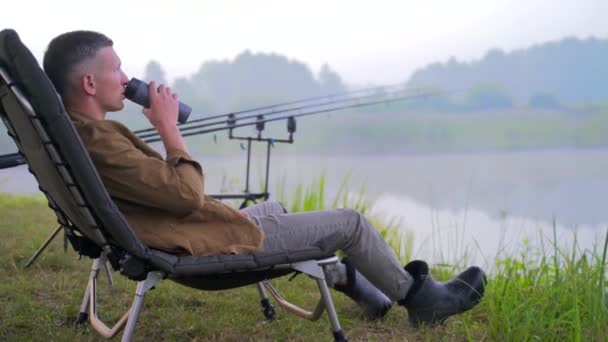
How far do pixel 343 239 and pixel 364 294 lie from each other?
53cm

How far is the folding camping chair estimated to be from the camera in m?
1.69

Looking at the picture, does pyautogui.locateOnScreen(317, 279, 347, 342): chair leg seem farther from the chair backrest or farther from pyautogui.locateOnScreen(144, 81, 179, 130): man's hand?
pyautogui.locateOnScreen(144, 81, 179, 130): man's hand

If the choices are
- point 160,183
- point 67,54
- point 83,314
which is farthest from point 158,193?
point 83,314

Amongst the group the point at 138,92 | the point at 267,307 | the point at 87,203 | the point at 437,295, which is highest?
the point at 138,92

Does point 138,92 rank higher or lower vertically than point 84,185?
higher

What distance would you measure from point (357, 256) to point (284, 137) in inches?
76.8

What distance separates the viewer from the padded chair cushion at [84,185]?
5.53 ft

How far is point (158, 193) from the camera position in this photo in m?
1.82

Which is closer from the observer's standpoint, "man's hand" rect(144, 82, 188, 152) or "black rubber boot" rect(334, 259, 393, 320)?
"man's hand" rect(144, 82, 188, 152)

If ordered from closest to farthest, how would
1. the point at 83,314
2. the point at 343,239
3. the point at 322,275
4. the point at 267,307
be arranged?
the point at 322,275 < the point at 343,239 < the point at 83,314 < the point at 267,307

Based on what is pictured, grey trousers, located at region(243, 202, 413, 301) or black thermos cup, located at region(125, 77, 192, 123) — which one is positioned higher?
black thermos cup, located at region(125, 77, 192, 123)

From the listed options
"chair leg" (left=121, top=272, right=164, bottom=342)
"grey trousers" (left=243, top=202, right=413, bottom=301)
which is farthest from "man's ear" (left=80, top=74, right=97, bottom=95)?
"grey trousers" (left=243, top=202, right=413, bottom=301)

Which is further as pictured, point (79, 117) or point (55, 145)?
point (79, 117)

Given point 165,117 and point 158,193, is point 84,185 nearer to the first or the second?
point 158,193
